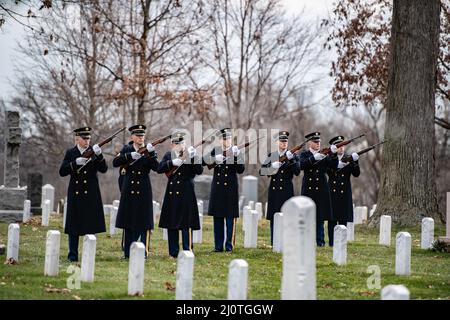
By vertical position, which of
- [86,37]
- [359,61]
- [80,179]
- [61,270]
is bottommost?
[61,270]

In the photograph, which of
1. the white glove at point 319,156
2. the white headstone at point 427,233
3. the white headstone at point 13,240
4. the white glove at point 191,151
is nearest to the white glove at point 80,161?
the white headstone at point 13,240

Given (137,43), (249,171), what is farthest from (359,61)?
(249,171)

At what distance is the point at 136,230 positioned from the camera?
12164 millimetres

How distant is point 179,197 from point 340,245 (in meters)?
2.56

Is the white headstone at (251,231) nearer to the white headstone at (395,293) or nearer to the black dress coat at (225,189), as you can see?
the black dress coat at (225,189)

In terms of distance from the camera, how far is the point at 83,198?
12.0 metres

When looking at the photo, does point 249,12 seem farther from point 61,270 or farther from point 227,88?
point 61,270

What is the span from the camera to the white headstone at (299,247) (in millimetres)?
6488

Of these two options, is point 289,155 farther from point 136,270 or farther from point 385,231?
point 136,270

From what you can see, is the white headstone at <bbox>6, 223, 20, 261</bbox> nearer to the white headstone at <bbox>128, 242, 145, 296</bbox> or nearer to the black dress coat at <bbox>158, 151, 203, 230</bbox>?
the black dress coat at <bbox>158, 151, 203, 230</bbox>

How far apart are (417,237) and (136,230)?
21.2 ft

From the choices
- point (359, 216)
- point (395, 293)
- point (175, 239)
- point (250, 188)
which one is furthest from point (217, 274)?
point (250, 188)

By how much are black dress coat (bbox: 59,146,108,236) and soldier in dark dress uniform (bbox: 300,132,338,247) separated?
12.8 feet

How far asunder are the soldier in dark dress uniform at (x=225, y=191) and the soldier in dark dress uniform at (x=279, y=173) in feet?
2.37
